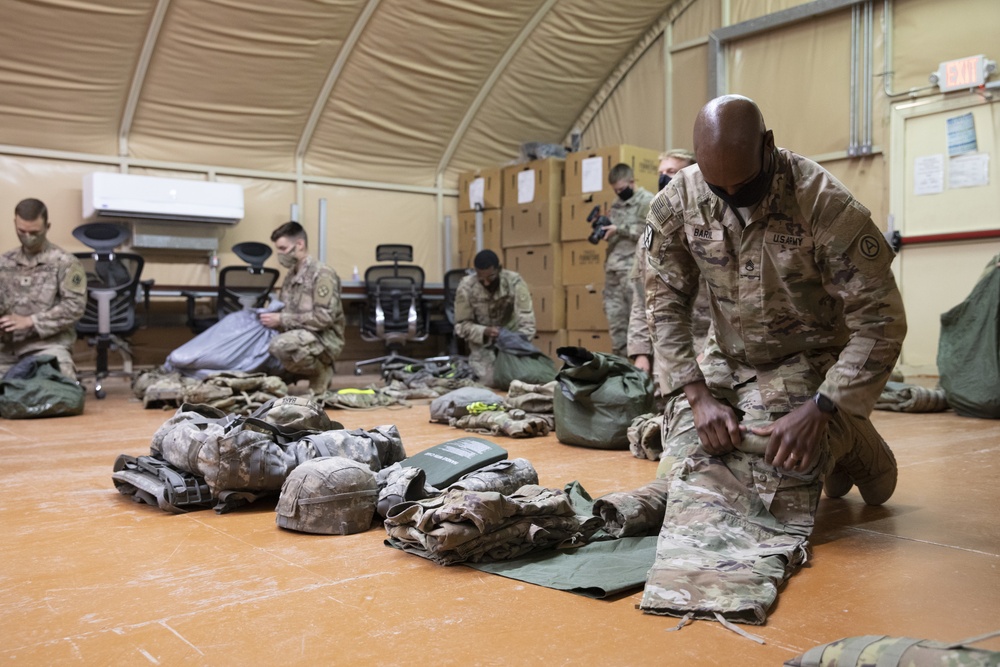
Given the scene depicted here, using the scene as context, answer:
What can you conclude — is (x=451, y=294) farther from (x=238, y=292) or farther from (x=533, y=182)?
(x=238, y=292)

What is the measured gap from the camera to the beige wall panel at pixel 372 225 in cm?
976

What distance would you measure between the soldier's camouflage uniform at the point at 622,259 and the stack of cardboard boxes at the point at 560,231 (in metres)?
1.47

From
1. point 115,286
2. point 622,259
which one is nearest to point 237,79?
point 115,286

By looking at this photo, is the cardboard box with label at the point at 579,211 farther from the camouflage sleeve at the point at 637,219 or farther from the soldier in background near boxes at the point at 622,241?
the camouflage sleeve at the point at 637,219

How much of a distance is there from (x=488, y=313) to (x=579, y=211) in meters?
2.21

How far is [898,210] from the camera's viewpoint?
7648mm

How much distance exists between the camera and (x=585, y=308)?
8867 millimetres

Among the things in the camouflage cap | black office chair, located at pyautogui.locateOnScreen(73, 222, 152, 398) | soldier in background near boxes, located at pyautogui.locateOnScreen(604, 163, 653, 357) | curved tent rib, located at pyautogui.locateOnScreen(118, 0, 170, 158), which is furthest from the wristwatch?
curved tent rib, located at pyautogui.locateOnScreen(118, 0, 170, 158)

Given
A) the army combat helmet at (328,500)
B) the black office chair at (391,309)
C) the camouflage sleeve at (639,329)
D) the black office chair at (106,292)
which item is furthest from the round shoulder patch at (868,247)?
the black office chair at (391,309)

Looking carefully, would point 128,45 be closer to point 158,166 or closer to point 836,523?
point 158,166

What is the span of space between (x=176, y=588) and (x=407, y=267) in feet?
22.3

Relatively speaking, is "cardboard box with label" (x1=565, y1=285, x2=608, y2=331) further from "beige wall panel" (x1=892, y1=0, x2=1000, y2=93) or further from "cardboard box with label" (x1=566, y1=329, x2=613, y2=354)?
"beige wall panel" (x1=892, y1=0, x2=1000, y2=93)

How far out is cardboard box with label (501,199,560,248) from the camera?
9.19m

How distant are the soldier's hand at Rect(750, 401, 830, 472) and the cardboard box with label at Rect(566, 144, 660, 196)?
6.41 m
